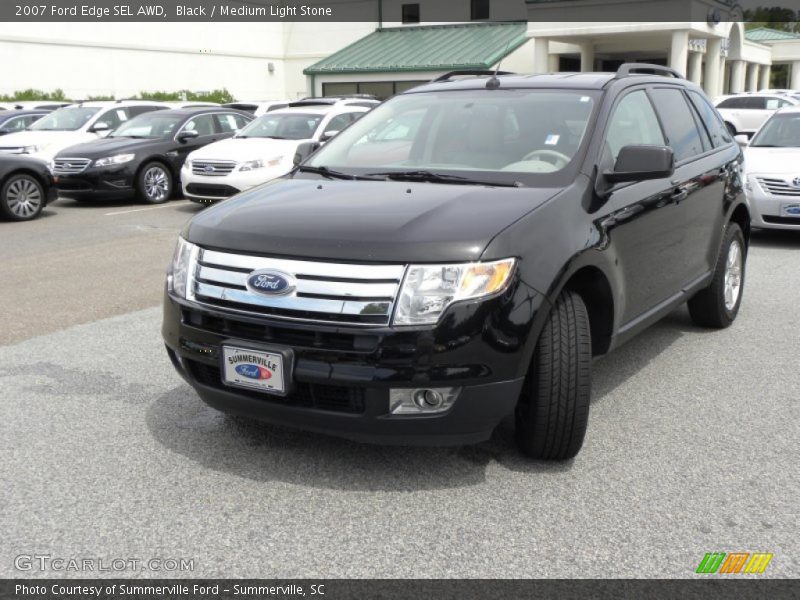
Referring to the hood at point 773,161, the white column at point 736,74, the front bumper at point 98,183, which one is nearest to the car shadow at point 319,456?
the hood at point 773,161

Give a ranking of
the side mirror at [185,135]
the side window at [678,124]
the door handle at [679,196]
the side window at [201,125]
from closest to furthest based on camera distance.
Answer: the door handle at [679,196] < the side window at [678,124] < the side mirror at [185,135] < the side window at [201,125]

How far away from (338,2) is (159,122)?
2875cm

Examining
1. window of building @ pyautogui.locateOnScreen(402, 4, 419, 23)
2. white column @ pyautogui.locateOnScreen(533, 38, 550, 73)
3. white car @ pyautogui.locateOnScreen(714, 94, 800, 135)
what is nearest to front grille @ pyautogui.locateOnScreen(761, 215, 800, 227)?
white car @ pyautogui.locateOnScreen(714, 94, 800, 135)

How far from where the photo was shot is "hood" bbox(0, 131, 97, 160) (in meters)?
16.4

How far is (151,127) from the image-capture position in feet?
51.1

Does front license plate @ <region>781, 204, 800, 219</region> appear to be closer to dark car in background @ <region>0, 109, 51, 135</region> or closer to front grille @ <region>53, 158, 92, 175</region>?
front grille @ <region>53, 158, 92, 175</region>

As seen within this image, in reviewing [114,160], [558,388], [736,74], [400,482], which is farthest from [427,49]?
[400,482]

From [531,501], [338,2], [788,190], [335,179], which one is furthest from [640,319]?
[338,2]

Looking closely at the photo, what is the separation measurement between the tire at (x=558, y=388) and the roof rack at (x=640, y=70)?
1871 mm

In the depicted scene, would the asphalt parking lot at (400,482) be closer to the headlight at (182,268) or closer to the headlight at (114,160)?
the headlight at (182,268)

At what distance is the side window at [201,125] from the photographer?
51.3 feet

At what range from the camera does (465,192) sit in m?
4.02

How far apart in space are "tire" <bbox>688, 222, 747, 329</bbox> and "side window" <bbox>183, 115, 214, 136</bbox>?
37.6ft

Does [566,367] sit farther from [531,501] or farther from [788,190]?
[788,190]
